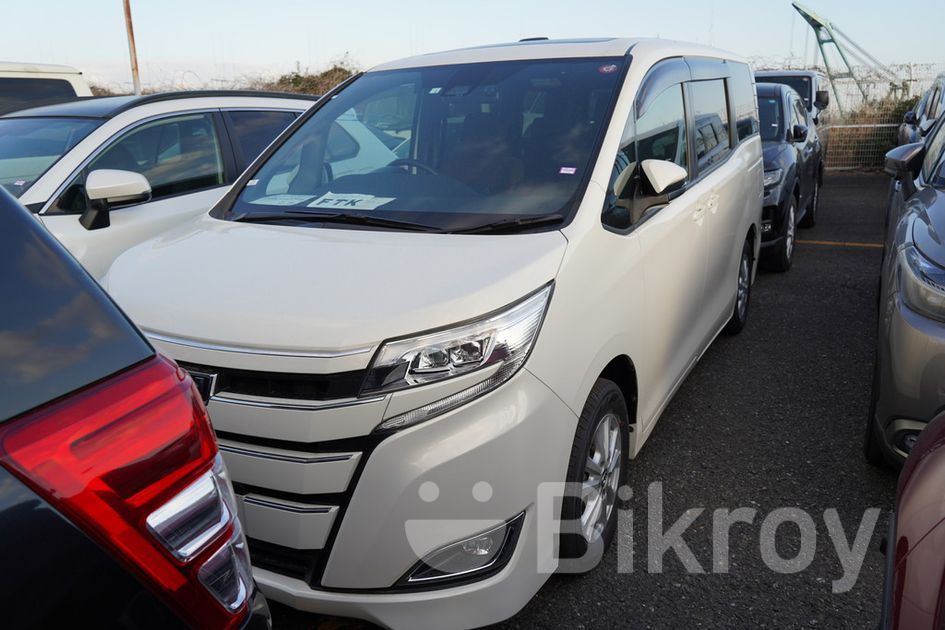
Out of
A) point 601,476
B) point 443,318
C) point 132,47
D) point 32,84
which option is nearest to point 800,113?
point 601,476

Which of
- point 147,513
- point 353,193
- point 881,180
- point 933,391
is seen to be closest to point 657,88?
point 353,193

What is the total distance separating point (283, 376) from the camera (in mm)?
2061

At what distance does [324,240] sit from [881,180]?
12.7 m

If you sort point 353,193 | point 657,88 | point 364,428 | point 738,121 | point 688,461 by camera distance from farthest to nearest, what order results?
point 738,121 < point 688,461 < point 657,88 < point 353,193 < point 364,428

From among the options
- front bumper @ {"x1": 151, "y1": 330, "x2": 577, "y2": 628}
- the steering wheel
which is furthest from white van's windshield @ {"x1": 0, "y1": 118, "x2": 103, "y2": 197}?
front bumper @ {"x1": 151, "y1": 330, "x2": 577, "y2": 628}

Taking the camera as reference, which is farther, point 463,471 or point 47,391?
point 463,471

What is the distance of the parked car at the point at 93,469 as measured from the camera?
102 centimetres

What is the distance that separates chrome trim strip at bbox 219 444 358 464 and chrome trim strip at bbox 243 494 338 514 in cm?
12

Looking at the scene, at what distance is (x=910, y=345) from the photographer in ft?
9.15

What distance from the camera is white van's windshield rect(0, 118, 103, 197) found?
4.23 metres

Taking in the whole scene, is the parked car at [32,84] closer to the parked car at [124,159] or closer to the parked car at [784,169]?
the parked car at [124,159]

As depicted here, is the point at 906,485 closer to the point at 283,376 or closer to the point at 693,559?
the point at 693,559

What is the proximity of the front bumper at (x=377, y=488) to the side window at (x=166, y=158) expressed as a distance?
2.41 m

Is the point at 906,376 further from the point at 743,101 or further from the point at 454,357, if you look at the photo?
the point at 743,101
